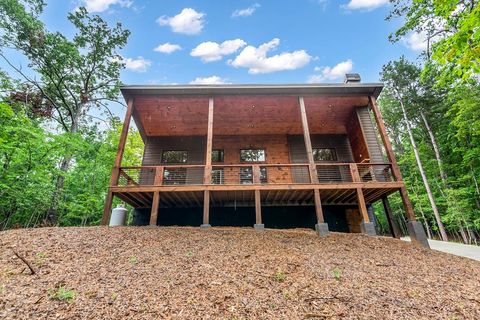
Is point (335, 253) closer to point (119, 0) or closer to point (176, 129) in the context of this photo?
point (176, 129)

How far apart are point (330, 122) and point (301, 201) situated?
4.35 m

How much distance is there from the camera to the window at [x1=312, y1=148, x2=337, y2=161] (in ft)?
37.8

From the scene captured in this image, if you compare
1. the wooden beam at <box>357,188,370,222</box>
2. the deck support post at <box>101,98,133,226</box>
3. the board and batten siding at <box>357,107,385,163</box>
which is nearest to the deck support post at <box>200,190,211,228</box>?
the deck support post at <box>101,98,133,226</box>

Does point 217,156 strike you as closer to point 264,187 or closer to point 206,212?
point 264,187

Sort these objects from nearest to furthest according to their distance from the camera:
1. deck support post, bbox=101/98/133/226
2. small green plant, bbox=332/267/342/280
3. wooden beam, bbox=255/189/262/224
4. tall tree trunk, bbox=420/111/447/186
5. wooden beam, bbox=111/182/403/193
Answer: small green plant, bbox=332/267/342/280, deck support post, bbox=101/98/133/226, wooden beam, bbox=255/189/262/224, wooden beam, bbox=111/182/403/193, tall tree trunk, bbox=420/111/447/186

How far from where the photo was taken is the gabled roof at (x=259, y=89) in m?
8.63

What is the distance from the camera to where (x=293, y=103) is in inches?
371

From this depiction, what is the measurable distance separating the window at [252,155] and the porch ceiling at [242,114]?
982mm

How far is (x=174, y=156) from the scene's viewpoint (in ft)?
38.5

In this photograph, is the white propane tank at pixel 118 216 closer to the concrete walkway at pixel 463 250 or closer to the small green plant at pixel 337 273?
the small green plant at pixel 337 273

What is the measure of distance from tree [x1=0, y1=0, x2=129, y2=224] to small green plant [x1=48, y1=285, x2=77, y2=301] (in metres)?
10.4

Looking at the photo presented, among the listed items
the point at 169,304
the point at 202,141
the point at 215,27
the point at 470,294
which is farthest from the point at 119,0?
the point at 470,294

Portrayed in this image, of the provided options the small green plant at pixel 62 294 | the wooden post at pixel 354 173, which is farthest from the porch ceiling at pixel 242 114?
the small green plant at pixel 62 294

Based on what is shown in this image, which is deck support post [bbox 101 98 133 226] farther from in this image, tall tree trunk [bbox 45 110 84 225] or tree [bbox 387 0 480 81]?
tree [bbox 387 0 480 81]
